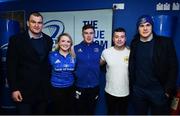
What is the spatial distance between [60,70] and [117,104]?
0.79 m

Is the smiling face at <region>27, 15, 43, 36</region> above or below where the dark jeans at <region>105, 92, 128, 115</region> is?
above

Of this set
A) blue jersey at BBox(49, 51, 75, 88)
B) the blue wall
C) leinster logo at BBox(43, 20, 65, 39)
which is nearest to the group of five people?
blue jersey at BBox(49, 51, 75, 88)

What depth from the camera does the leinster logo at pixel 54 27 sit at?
4352 mm

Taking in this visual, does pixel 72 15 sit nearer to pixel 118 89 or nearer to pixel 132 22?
pixel 132 22

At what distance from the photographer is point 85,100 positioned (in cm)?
330

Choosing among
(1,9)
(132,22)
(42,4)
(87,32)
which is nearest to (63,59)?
(87,32)

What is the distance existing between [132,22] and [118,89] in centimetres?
112

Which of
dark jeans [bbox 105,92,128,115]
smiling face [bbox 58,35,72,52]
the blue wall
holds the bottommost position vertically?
dark jeans [bbox 105,92,128,115]

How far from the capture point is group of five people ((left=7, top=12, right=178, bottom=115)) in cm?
286

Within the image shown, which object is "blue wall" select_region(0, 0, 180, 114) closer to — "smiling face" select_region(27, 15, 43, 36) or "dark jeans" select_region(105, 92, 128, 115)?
"dark jeans" select_region(105, 92, 128, 115)

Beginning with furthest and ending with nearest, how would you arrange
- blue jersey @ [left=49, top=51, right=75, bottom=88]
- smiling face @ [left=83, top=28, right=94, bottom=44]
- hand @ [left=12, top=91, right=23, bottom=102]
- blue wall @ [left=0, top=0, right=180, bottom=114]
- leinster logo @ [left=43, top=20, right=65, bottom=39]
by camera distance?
leinster logo @ [left=43, top=20, right=65, bottom=39] < blue wall @ [left=0, top=0, right=180, bottom=114] < smiling face @ [left=83, top=28, right=94, bottom=44] < blue jersey @ [left=49, top=51, right=75, bottom=88] < hand @ [left=12, top=91, right=23, bottom=102]

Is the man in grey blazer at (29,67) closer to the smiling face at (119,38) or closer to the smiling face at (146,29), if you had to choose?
the smiling face at (119,38)

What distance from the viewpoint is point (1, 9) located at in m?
4.80

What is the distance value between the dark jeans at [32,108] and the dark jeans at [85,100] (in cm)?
45
